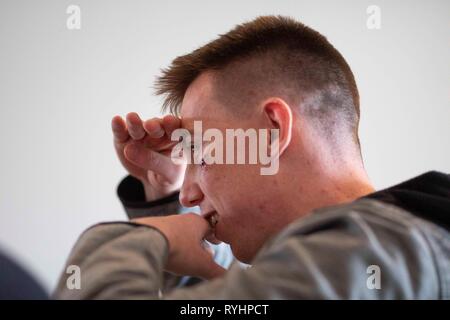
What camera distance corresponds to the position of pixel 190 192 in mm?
939

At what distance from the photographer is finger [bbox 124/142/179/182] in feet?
3.68

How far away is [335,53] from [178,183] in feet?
1.77

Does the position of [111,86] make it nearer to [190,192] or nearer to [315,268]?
[190,192]

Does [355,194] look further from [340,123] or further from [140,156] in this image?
[140,156]

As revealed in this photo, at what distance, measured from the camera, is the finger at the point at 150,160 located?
1.12m

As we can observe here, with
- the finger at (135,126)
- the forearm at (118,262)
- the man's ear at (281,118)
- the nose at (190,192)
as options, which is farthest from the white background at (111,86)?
the forearm at (118,262)

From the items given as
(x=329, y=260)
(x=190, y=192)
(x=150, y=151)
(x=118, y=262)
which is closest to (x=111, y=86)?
(x=150, y=151)

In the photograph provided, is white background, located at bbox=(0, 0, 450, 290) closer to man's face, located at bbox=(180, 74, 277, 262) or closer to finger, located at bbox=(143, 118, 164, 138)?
finger, located at bbox=(143, 118, 164, 138)

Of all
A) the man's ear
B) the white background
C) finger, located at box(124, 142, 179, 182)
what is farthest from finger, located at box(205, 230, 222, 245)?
the white background

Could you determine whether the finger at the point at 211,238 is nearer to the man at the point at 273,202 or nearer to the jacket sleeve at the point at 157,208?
the man at the point at 273,202

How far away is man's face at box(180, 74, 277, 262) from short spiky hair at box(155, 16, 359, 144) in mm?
86

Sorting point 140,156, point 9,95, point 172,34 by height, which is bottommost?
point 140,156
